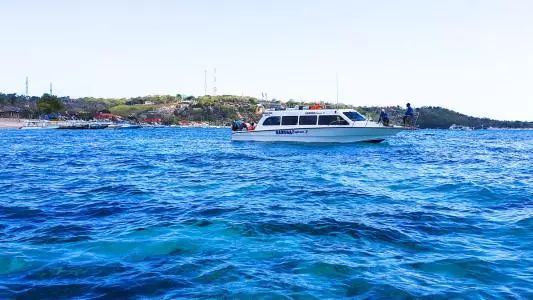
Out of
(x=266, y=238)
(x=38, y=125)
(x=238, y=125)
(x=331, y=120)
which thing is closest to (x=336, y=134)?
(x=331, y=120)

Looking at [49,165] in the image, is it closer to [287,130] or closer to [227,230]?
[227,230]

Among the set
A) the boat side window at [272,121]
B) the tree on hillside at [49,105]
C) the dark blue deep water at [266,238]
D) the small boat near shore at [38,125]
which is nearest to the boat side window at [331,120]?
the boat side window at [272,121]

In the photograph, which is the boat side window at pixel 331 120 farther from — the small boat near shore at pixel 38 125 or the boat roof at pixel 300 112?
the small boat near shore at pixel 38 125

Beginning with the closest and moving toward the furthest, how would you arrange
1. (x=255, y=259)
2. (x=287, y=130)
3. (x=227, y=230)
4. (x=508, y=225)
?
(x=255, y=259)
(x=227, y=230)
(x=508, y=225)
(x=287, y=130)

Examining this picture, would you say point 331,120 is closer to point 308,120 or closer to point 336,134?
point 336,134

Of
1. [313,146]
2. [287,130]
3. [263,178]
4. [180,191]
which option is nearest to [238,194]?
[180,191]

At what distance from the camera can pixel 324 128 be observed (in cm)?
3700

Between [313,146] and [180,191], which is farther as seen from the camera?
Answer: [313,146]

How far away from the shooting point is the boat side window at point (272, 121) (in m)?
40.8

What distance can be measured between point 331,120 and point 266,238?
29.2 m

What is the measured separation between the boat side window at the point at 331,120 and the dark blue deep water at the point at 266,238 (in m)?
19.5

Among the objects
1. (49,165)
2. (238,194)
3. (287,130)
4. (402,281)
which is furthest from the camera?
(287,130)

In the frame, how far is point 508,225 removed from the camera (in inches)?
396

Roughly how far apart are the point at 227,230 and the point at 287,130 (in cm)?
3029
